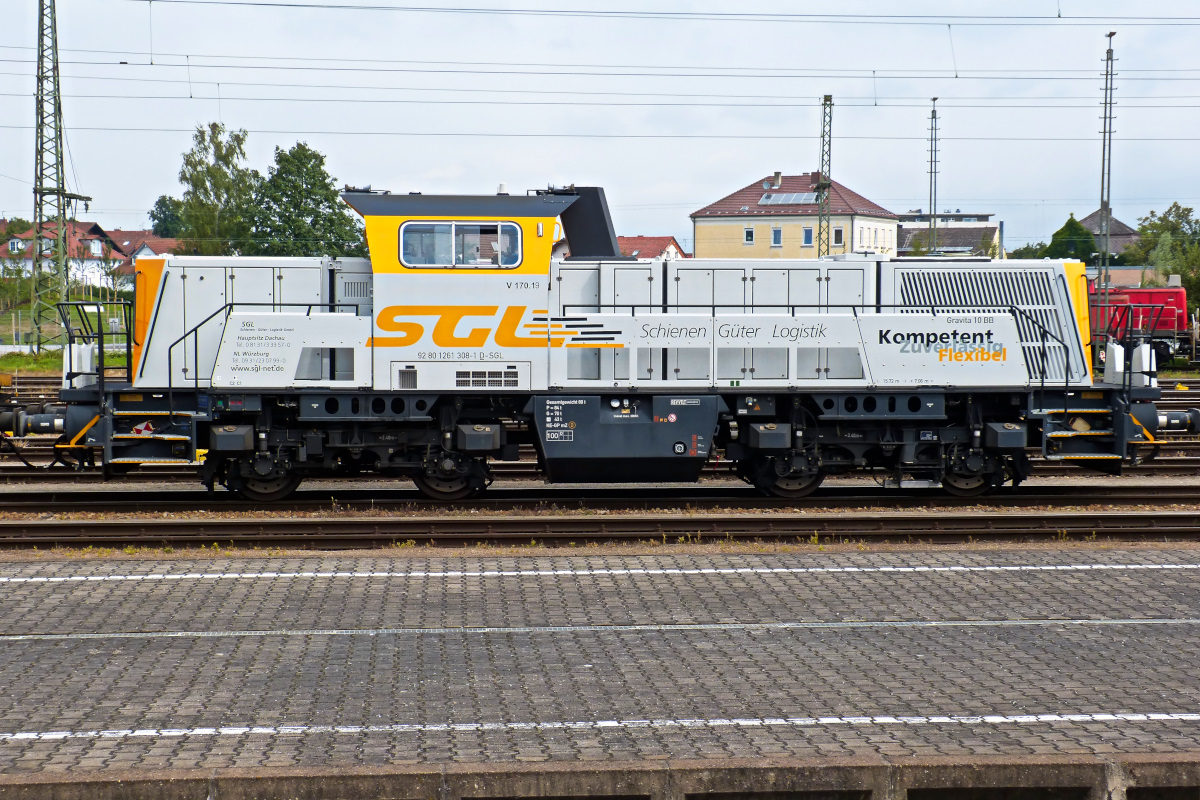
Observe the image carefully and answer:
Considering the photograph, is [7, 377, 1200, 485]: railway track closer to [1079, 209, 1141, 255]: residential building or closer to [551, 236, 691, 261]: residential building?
[551, 236, 691, 261]: residential building

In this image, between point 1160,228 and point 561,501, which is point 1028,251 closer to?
point 1160,228

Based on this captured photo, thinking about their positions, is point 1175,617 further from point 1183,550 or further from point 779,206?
point 779,206

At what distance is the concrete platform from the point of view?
186 inches

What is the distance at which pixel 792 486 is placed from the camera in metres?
13.2

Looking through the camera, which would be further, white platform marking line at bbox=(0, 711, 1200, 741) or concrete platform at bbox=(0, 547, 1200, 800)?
white platform marking line at bbox=(0, 711, 1200, 741)

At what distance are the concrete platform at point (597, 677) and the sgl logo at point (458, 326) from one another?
11.4 feet

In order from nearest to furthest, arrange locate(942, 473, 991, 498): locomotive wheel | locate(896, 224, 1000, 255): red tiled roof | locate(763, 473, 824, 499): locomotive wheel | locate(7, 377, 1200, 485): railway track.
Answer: locate(763, 473, 824, 499): locomotive wheel
locate(942, 473, 991, 498): locomotive wheel
locate(7, 377, 1200, 485): railway track
locate(896, 224, 1000, 255): red tiled roof

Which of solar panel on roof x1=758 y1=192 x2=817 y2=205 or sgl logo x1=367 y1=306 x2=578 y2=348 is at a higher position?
solar panel on roof x1=758 y1=192 x2=817 y2=205

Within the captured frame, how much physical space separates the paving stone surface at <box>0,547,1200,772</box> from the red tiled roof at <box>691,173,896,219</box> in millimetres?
56205

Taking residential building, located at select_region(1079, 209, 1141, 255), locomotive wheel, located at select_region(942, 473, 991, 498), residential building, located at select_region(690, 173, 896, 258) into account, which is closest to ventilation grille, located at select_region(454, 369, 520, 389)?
locomotive wheel, located at select_region(942, 473, 991, 498)

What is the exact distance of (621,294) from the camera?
12680 mm

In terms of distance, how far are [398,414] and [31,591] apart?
15.6ft

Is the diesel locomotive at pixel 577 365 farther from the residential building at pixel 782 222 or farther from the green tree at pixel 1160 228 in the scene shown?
the green tree at pixel 1160 228

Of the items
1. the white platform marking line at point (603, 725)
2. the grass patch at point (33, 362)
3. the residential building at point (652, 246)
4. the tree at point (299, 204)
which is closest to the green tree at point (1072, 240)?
the residential building at point (652, 246)
